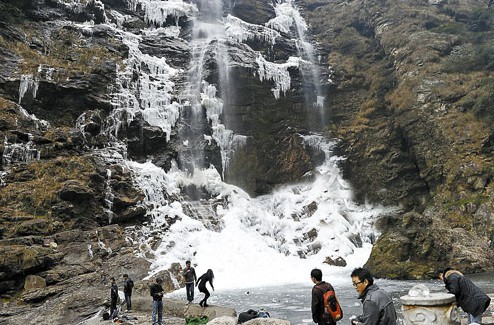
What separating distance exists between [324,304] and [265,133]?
105ft

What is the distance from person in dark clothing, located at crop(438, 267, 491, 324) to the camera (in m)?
5.85

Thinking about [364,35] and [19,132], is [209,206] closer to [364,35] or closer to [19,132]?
[19,132]

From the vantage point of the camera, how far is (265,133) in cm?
3778

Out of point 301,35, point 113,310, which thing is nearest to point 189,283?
point 113,310

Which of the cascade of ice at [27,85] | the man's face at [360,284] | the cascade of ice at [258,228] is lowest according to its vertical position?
→ the man's face at [360,284]

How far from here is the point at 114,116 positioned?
31.5 metres

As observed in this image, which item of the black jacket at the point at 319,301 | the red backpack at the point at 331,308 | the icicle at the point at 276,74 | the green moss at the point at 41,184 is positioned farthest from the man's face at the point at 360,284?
the icicle at the point at 276,74

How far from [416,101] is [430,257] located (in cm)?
1774

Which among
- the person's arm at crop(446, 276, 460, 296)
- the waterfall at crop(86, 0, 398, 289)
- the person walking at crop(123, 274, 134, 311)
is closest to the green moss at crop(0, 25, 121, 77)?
the waterfall at crop(86, 0, 398, 289)

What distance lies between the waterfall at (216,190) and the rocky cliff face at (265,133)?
38.4 inches

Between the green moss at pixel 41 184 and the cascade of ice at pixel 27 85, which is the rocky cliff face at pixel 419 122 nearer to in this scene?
the green moss at pixel 41 184

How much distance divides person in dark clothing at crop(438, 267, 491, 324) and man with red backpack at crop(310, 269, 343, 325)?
5.44ft

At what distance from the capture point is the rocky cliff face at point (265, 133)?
71.7 feet

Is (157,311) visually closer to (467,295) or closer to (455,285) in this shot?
(455,285)
